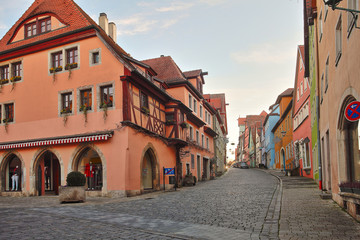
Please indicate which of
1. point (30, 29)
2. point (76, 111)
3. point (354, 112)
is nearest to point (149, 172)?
point (76, 111)

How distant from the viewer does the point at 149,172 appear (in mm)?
25250

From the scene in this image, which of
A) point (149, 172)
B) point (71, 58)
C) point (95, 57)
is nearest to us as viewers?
point (95, 57)

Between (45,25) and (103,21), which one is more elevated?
(103,21)

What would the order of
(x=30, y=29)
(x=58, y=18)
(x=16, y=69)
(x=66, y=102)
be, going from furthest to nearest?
(x=16, y=69) → (x=30, y=29) → (x=58, y=18) → (x=66, y=102)

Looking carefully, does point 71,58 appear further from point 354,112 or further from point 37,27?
point 354,112

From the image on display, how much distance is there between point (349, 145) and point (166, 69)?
24.5m

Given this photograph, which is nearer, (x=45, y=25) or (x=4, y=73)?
(x=45, y=25)

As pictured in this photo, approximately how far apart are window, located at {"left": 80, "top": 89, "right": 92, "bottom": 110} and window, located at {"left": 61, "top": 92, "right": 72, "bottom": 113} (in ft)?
2.81

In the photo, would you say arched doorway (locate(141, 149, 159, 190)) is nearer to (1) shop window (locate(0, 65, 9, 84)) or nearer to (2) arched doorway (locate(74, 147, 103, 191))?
(2) arched doorway (locate(74, 147, 103, 191))

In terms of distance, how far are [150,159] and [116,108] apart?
5628 mm

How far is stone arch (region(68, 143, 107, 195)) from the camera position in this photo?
2044 centimetres

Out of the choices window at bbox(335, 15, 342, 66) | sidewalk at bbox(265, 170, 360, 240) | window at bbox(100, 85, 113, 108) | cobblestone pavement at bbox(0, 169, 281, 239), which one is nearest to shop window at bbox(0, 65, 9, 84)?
window at bbox(100, 85, 113, 108)

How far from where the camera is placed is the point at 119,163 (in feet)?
66.2

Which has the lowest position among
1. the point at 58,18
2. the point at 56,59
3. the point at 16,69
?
the point at 16,69
